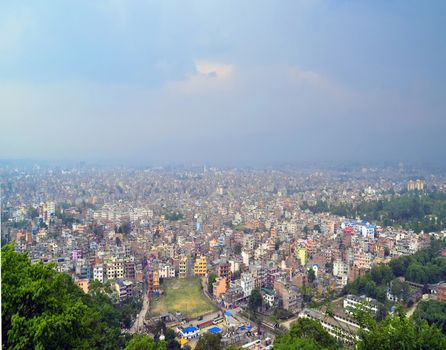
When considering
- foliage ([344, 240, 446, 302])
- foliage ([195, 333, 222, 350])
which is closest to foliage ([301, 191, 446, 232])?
foliage ([344, 240, 446, 302])

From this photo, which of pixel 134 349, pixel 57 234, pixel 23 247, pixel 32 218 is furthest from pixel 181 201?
pixel 134 349

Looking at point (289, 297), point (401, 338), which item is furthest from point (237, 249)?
point (401, 338)

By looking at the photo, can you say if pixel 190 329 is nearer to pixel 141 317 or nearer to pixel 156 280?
pixel 141 317

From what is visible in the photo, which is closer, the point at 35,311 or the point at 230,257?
the point at 35,311

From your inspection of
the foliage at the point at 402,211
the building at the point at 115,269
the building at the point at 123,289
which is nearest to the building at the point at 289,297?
the building at the point at 123,289

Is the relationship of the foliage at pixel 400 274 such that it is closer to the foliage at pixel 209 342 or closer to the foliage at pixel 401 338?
the foliage at pixel 209 342

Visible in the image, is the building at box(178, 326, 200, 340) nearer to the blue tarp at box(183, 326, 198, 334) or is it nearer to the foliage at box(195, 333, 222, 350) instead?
the blue tarp at box(183, 326, 198, 334)

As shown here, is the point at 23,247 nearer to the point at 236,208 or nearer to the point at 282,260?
the point at 282,260
